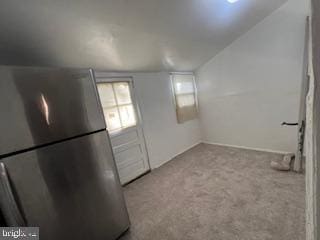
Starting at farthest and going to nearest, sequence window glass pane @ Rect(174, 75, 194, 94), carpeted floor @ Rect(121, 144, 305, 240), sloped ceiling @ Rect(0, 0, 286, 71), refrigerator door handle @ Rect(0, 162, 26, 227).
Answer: window glass pane @ Rect(174, 75, 194, 94) → carpeted floor @ Rect(121, 144, 305, 240) → sloped ceiling @ Rect(0, 0, 286, 71) → refrigerator door handle @ Rect(0, 162, 26, 227)

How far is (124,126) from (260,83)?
2.43 m

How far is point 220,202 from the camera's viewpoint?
1936 mm

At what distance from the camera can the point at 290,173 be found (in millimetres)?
2283

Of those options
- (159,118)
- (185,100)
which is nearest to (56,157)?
(159,118)

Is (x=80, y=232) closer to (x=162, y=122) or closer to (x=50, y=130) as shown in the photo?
(x=50, y=130)

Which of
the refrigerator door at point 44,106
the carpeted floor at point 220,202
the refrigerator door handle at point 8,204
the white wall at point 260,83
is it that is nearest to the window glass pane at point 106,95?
the refrigerator door at point 44,106

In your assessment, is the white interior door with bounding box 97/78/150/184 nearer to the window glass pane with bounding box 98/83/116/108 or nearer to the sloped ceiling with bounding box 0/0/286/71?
the window glass pane with bounding box 98/83/116/108

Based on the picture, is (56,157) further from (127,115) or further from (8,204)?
(127,115)

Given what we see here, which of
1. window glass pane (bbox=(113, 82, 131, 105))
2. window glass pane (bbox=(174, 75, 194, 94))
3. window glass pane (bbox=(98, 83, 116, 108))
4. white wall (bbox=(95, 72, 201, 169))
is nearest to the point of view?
window glass pane (bbox=(98, 83, 116, 108))

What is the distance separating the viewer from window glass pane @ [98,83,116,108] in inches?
97.1

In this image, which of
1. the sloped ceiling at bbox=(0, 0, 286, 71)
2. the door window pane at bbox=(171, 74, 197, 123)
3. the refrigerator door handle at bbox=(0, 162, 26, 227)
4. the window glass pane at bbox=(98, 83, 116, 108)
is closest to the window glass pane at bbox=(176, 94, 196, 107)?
the door window pane at bbox=(171, 74, 197, 123)

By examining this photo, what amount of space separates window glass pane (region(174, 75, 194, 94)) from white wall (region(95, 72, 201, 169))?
20 centimetres

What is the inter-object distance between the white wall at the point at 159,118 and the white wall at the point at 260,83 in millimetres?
876

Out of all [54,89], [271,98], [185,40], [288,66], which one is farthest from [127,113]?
[288,66]
